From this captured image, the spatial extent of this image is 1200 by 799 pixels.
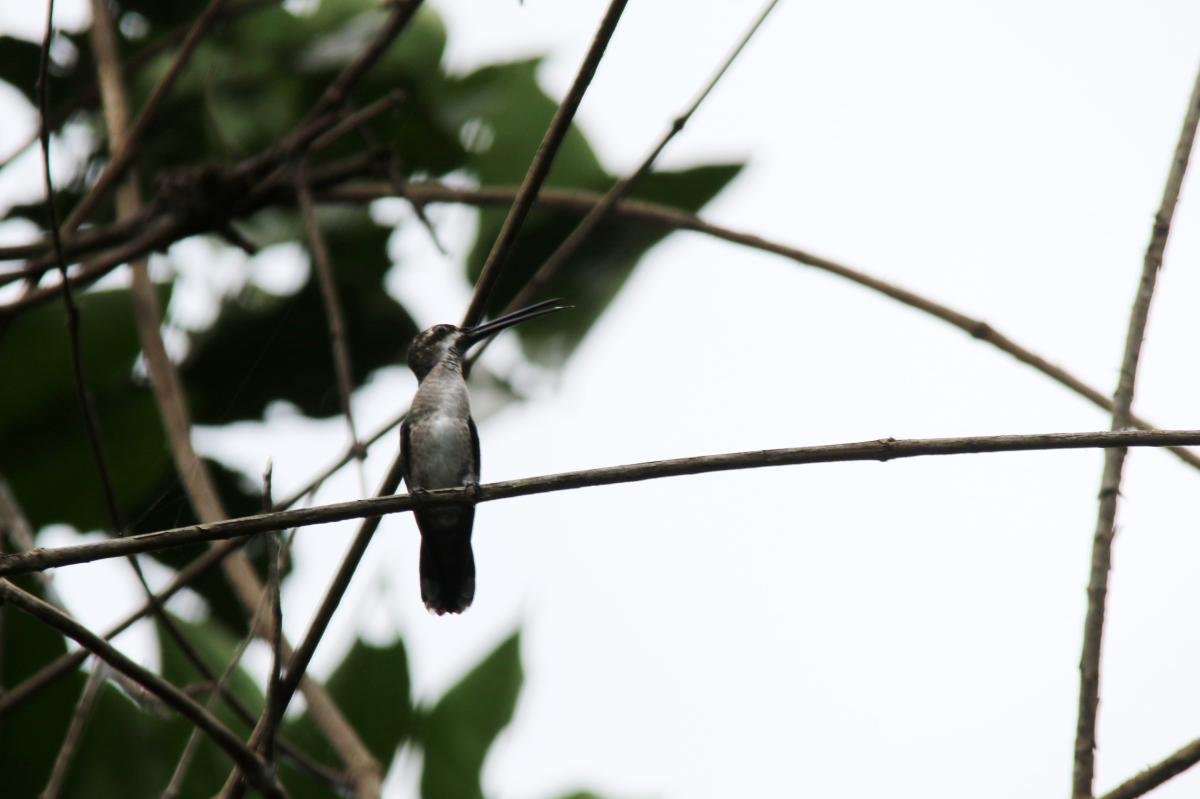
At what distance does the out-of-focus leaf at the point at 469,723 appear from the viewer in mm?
3506

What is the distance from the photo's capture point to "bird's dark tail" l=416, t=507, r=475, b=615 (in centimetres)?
363

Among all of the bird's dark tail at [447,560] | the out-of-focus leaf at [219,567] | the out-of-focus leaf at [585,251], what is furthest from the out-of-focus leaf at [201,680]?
the out-of-focus leaf at [585,251]

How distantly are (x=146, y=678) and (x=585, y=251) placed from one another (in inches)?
110

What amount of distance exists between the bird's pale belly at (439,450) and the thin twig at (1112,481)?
2053mm

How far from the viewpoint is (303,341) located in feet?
13.6

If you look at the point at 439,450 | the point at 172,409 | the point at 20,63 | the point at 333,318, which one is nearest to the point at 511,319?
the point at 333,318

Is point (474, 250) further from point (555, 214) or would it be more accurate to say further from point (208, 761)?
point (208, 761)

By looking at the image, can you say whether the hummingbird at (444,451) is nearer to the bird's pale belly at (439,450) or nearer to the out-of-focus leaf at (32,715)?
Result: the bird's pale belly at (439,450)

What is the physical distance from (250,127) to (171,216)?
39.0 inches

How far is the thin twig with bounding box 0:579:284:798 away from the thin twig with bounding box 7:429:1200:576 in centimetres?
5

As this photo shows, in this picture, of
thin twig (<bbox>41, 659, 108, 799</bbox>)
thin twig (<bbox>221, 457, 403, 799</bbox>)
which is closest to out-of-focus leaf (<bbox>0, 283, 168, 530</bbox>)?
thin twig (<bbox>41, 659, 108, 799</bbox>)

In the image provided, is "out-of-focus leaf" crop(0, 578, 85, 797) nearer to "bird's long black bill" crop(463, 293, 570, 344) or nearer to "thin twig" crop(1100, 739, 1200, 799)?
"bird's long black bill" crop(463, 293, 570, 344)

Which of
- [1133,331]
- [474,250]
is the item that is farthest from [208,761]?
[1133,331]

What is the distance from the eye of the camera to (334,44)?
4.85 meters
